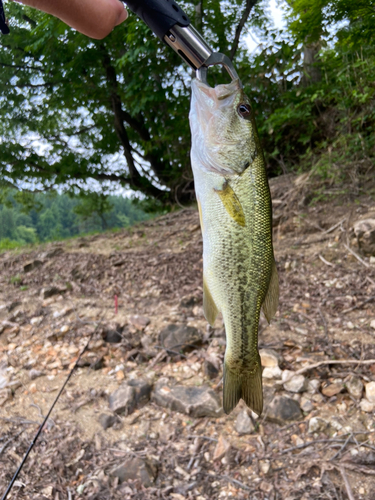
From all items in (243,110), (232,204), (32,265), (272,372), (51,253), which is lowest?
(272,372)

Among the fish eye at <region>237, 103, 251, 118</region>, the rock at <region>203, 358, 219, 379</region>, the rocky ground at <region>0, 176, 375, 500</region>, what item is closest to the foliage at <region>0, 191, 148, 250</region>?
the rocky ground at <region>0, 176, 375, 500</region>

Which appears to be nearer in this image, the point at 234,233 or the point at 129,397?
the point at 234,233

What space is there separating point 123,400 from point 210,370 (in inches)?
33.6

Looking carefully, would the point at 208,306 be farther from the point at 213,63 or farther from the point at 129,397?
the point at 129,397

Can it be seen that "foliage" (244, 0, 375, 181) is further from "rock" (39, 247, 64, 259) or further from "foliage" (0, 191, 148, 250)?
"foliage" (0, 191, 148, 250)

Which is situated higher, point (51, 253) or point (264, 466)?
point (51, 253)

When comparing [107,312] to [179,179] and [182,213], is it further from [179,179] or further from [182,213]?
[179,179]

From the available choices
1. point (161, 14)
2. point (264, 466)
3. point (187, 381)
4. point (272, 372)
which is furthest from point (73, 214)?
point (161, 14)

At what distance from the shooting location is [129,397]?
334 centimetres

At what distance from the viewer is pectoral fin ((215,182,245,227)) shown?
4.18 ft

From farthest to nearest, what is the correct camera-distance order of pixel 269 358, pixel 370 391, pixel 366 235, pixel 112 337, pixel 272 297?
pixel 366 235 → pixel 112 337 → pixel 269 358 → pixel 370 391 → pixel 272 297

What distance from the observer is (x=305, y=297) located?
4469 mm

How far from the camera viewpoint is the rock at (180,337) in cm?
394

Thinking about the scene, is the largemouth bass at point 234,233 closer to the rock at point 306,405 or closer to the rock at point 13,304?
the rock at point 306,405
